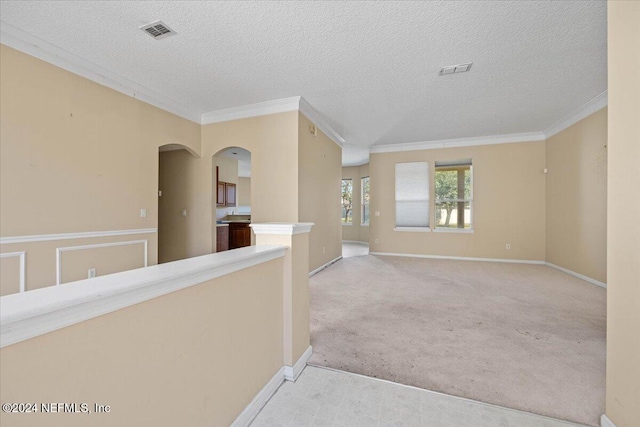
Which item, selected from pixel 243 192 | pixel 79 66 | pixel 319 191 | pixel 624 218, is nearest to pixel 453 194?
pixel 319 191

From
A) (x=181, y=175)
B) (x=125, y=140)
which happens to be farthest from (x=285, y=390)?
(x=181, y=175)

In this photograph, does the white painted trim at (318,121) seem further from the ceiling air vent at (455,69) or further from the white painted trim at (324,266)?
the white painted trim at (324,266)

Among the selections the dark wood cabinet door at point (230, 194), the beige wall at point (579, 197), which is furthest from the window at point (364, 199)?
the beige wall at point (579, 197)

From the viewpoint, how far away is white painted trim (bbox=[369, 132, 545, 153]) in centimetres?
559

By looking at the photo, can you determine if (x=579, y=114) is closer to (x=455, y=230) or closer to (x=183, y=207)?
(x=455, y=230)

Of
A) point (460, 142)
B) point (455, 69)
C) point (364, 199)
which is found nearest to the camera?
point (455, 69)

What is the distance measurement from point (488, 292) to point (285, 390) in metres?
3.19

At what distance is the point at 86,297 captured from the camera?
0.70 m

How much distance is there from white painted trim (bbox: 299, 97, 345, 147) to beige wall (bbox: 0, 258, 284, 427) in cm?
310

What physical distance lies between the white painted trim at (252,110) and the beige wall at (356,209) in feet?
18.2

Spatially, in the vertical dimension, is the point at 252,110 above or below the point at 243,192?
above

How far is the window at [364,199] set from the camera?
927cm

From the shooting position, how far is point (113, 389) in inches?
31.8

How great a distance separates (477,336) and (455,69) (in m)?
2.80
